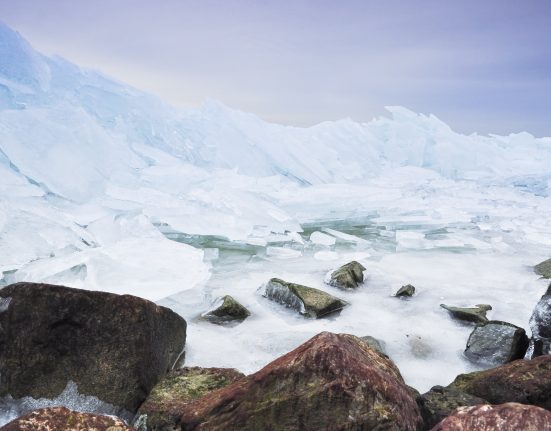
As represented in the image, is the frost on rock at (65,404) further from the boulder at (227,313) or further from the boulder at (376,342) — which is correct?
the boulder at (376,342)

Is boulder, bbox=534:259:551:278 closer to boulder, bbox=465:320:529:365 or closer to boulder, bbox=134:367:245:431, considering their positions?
boulder, bbox=465:320:529:365

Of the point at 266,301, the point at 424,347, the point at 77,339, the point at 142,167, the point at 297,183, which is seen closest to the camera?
the point at 77,339

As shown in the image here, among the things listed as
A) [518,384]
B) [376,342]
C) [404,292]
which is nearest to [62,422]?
[518,384]

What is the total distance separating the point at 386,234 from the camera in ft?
36.1

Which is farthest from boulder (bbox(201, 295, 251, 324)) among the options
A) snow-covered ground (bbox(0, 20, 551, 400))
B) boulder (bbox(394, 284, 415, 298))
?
boulder (bbox(394, 284, 415, 298))

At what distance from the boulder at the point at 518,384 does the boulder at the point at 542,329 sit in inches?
28.8

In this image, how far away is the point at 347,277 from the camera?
21.5ft

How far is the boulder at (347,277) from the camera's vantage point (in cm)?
650

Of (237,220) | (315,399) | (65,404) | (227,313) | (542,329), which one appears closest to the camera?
(315,399)

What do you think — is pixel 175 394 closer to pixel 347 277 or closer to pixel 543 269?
pixel 347 277

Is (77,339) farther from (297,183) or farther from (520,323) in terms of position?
(297,183)

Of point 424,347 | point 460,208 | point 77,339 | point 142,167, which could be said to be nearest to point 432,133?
point 460,208

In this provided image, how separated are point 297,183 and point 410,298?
1201 cm

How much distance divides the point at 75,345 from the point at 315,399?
198cm
